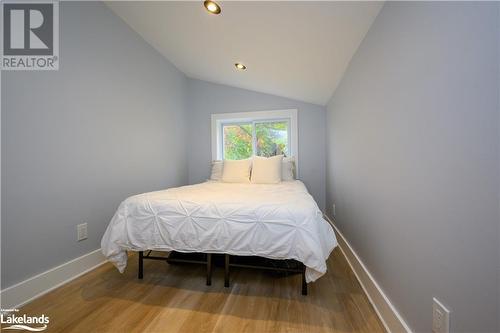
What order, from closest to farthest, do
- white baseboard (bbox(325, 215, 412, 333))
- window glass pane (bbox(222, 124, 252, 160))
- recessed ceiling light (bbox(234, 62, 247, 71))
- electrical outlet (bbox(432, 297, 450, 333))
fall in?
electrical outlet (bbox(432, 297, 450, 333)) < white baseboard (bbox(325, 215, 412, 333)) < recessed ceiling light (bbox(234, 62, 247, 71)) < window glass pane (bbox(222, 124, 252, 160))

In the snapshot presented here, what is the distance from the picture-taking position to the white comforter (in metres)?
1.22

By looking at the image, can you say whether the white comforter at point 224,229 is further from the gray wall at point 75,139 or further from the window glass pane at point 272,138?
the window glass pane at point 272,138

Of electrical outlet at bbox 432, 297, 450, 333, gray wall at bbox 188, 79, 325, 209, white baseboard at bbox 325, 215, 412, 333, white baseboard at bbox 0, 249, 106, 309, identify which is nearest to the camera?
electrical outlet at bbox 432, 297, 450, 333

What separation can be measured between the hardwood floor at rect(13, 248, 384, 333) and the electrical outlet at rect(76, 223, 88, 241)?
309mm

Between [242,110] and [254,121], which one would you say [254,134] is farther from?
[242,110]

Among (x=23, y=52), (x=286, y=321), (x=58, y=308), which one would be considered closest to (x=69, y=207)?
(x=58, y=308)

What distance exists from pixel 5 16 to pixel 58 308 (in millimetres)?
1816

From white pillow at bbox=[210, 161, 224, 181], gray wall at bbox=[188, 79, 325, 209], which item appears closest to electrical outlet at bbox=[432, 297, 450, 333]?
gray wall at bbox=[188, 79, 325, 209]

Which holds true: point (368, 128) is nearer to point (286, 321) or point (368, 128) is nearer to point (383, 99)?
point (383, 99)

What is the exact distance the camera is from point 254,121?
11.0 feet

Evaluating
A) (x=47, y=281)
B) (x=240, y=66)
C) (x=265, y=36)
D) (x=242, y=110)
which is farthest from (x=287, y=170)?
(x=47, y=281)

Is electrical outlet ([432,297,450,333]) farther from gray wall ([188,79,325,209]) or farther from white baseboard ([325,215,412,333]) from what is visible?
gray wall ([188,79,325,209])

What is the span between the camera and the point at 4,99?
1.20 m

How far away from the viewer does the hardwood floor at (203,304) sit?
110 centimetres
